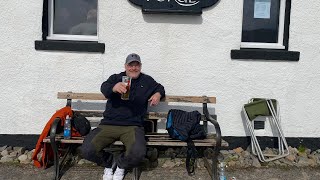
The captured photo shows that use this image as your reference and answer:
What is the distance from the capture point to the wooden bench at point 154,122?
4508 millimetres

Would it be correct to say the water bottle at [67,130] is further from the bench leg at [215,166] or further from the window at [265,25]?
the window at [265,25]

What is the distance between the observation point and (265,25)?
17.9 ft

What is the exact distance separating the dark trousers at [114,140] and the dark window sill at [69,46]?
1.13 m

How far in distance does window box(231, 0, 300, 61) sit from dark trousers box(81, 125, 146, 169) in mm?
2014

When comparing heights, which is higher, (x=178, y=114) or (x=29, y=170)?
(x=178, y=114)

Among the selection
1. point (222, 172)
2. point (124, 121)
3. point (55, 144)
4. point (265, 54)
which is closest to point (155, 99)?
point (124, 121)

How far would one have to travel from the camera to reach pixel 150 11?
5062 millimetres

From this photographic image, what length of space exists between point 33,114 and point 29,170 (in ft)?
2.76

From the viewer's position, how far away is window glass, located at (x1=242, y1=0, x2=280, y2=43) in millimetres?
5414

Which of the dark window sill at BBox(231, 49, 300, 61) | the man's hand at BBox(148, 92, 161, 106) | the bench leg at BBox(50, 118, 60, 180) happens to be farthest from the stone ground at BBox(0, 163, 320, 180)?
the dark window sill at BBox(231, 49, 300, 61)

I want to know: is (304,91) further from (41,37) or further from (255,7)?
(41,37)

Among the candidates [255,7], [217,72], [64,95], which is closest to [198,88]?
[217,72]

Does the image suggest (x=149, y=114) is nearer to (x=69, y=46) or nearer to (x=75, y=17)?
(x=69, y=46)

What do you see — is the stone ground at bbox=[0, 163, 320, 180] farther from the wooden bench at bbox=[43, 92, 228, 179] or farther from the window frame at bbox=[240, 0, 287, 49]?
the window frame at bbox=[240, 0, 287, 49]
